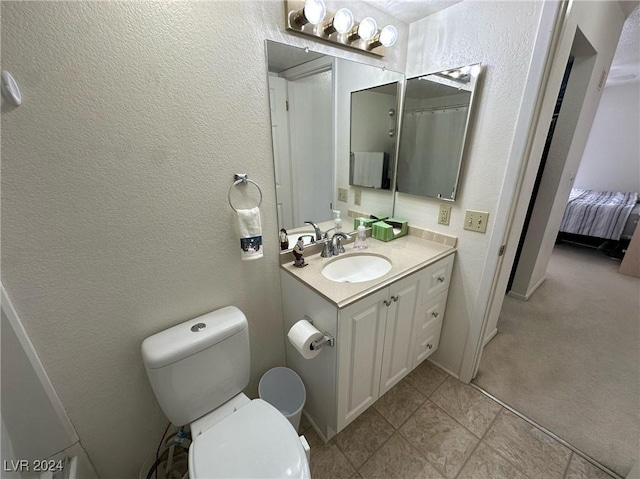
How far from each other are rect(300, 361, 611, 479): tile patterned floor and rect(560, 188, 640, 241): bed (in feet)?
10.6

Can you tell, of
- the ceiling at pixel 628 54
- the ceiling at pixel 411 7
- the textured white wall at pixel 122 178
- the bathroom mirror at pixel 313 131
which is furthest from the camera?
the ceiling at pixel 628 54

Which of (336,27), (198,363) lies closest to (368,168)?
(336,27)

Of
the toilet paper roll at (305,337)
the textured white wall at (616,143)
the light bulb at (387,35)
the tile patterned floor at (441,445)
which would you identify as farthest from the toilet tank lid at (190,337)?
the textured white wall at (616,143)

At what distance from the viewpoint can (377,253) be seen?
150 centimetres

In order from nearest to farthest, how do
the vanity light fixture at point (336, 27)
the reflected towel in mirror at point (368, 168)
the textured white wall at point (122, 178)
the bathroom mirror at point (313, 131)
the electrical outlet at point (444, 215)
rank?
the textured white wall at point (122, 178), the vanity light fixture at point (336, 27), the bathroom mirror at point (313, 131), the electrical outlet at point (444, 215), the reflected towel in mirror at point (368, 168)

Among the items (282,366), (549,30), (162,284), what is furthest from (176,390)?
(549,30)

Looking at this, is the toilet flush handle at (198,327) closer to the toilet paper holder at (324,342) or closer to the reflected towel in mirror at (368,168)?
the toilet paper holder at (324,342)

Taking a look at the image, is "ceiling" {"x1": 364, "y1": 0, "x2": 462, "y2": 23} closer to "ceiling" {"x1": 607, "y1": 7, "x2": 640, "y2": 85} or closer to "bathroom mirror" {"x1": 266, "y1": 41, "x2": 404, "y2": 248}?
"bathroom mirror" {"x1": 266, "y1": 41, "x2": 404, "y2": 248}

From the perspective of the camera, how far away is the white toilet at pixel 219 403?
87 cm

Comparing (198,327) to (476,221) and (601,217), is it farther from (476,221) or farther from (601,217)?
(601,217)

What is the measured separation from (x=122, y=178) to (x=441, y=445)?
1.87 meters

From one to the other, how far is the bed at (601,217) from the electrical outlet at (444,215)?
10.1 feet

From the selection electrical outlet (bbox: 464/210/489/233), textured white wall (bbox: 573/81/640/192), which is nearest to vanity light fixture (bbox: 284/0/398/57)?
electrical outlet (bbox: 464/210/489/233)

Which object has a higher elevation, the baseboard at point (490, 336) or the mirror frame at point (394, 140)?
the mirror frame at point (394, 140)
